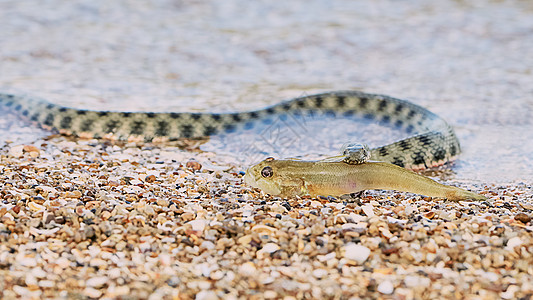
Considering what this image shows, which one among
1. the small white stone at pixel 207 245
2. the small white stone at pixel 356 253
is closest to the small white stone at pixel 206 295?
the small white stone at pixel 207 245

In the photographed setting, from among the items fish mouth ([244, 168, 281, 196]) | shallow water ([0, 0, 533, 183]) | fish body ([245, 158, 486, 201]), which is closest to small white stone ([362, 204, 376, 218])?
fish body ([245, 158, 486, 201])

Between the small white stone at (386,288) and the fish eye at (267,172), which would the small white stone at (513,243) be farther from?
the fish eye at (267,172)

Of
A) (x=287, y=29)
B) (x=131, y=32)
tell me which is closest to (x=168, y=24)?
(x=131, y=32)

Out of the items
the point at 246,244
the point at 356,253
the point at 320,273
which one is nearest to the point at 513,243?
the point at 356,253

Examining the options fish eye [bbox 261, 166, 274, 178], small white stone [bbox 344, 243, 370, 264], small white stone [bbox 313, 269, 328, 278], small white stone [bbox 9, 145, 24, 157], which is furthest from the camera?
small white stone [bbox 9, 145, 24, 157]

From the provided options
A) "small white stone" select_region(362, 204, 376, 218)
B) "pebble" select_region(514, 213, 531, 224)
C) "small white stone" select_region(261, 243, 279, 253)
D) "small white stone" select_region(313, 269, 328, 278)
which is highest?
"small white stone" select_region(362, 204, 376, 218)

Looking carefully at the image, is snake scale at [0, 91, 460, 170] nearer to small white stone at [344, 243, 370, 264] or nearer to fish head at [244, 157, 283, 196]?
fish head at [244, 157, 283, 196]
